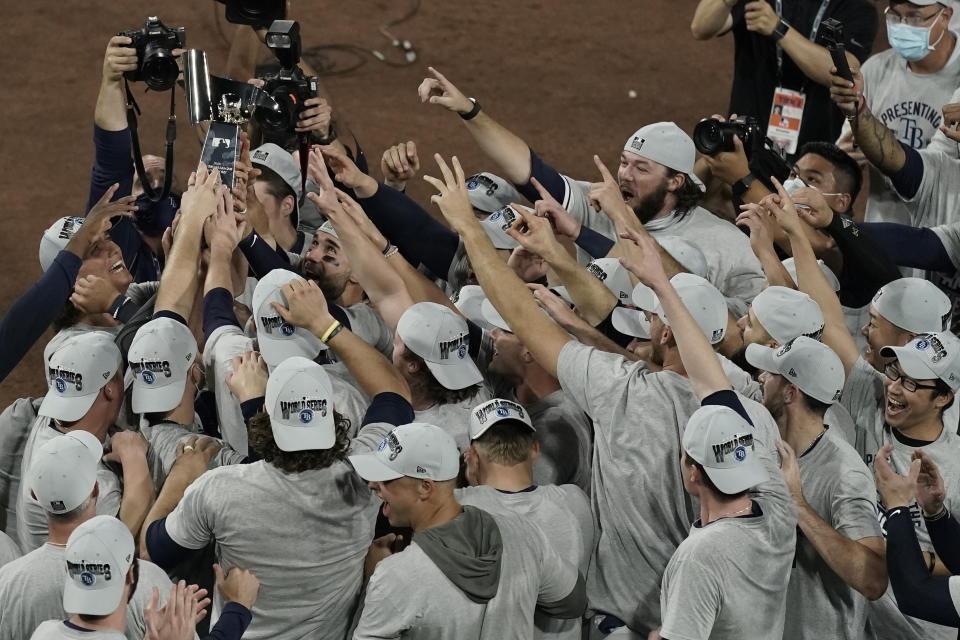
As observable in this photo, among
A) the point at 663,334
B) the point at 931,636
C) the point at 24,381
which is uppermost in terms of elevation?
the point at 663,334

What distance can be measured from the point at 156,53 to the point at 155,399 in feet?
5.56

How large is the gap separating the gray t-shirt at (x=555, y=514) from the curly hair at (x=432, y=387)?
1.53ft

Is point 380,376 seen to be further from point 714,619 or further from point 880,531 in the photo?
point 880,531

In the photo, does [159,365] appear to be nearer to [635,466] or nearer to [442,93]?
[635,466]

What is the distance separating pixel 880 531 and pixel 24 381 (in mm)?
5127

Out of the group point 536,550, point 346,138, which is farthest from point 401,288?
point 346,138

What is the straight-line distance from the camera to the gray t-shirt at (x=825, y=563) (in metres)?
4.01

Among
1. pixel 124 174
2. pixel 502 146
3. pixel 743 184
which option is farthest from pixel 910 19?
pixel 124 174

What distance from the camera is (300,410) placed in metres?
3.80

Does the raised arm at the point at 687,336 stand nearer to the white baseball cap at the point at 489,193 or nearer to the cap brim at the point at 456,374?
the cap brim at the point at 456,374

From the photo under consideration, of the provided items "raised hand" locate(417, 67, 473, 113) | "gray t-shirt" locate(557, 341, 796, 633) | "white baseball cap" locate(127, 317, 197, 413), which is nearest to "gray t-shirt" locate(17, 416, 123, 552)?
"white baseball cap" locate(127, 317, 197, 413)

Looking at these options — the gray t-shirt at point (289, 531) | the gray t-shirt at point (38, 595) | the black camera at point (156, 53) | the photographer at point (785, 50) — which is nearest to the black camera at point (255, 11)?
the black camera at point (156, 53)

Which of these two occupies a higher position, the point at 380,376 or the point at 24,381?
the point at 380,376

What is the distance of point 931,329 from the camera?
187 inches
